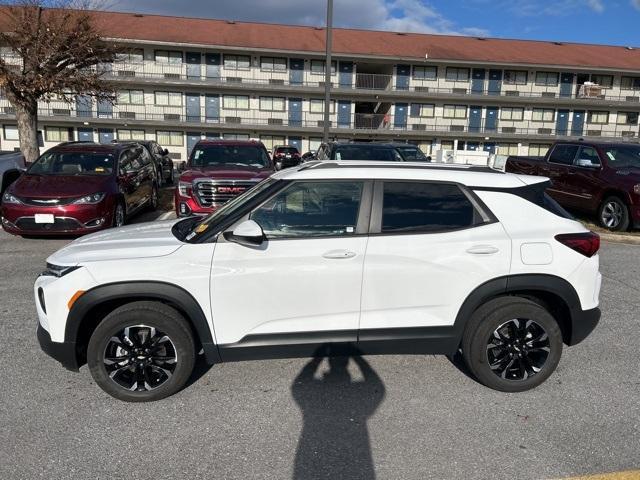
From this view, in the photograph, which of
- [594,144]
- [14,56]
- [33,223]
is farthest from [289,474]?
[14,56]

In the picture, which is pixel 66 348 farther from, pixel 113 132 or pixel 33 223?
pixel 113 132

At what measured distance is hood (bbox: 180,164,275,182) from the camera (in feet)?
26.7

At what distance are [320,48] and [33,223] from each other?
33.9m

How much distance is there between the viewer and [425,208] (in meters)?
3.44

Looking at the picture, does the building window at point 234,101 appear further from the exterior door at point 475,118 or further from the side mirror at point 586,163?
the side mirror at point 586,163

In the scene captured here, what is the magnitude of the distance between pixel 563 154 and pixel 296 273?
1023 cm

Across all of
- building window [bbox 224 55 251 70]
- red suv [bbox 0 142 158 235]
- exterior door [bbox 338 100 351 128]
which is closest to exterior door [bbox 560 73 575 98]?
exterior door [bbox 338 100 351 128]

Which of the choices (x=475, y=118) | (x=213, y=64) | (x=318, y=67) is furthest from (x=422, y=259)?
(x=475, y=118)

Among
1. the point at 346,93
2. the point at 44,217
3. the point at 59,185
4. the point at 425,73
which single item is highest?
the point at 425,73

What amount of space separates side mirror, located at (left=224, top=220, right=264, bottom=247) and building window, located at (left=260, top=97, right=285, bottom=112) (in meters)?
37.2

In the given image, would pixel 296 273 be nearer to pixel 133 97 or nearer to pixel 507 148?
pixel 133 97

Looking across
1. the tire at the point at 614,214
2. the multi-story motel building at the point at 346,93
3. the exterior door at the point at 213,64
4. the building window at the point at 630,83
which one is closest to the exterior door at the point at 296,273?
the tire at the point at 614,214

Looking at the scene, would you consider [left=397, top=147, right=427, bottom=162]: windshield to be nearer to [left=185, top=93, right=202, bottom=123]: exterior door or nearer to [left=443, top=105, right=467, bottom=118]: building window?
[left=185, top=93, right=202, bottom=123]: exterior door

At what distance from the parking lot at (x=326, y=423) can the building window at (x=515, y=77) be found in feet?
132
